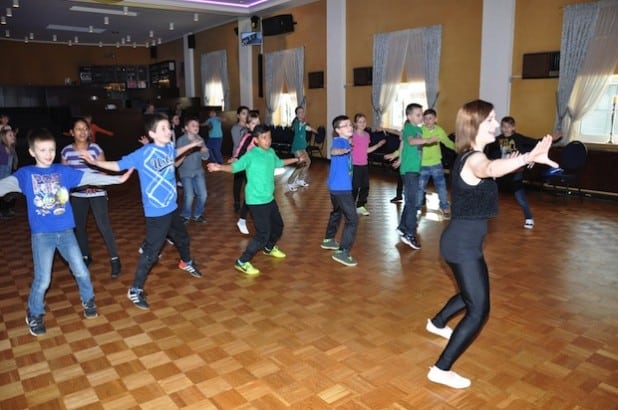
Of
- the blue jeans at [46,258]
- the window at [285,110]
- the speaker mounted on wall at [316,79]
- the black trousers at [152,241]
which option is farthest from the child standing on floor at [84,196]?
the window at [285,110]

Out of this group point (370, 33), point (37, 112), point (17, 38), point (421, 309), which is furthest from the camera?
point (17, 38)

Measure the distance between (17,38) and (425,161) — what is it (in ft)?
61.4

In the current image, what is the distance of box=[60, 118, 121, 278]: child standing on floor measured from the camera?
3.88 m

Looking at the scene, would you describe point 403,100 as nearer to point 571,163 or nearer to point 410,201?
point 571,163

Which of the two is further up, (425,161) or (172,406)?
(425,161)

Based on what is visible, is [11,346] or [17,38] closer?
[11,346]

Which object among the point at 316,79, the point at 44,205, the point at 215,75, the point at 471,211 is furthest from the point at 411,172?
the point at 215,75

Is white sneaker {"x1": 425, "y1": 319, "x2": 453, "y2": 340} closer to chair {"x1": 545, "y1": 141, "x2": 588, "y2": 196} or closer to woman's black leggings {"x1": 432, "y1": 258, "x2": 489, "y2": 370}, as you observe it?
woman's black leggings {"x1": 432, "y1": 258, "x2": 489, "y2": 370}

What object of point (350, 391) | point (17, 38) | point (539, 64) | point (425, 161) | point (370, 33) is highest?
point (17, 38)

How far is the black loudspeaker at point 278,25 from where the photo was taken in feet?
43.1

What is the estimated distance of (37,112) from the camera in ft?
47.3

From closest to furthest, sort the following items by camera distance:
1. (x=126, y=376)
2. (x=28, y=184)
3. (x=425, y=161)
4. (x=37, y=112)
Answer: (x=126, y=376) → (x=28, y=184) → (x=425, y=161) → (x=37, y=112)

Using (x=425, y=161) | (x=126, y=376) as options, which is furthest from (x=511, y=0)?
(x=126, y=376)

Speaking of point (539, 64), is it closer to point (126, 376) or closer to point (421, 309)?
point (421, 309)
